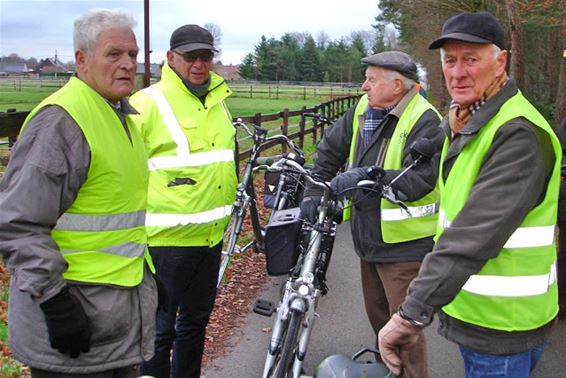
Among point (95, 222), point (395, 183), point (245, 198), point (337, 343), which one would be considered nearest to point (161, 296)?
point (95, 222)

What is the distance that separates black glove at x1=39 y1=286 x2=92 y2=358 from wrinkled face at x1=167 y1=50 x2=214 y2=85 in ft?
5.82

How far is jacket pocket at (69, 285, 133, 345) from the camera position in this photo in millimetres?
2338

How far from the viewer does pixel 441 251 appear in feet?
6.75

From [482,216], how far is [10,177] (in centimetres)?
163

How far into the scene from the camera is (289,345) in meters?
3.47

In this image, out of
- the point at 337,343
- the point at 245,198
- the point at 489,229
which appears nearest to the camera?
the point at 489,229

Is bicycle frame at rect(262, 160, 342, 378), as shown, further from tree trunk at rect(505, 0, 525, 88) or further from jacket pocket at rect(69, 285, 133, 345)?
tree trunk at rect(505, 0, 525, 88)

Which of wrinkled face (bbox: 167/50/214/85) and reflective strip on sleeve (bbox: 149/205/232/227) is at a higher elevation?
wrinkled face (bbox: 167/50/214/85)

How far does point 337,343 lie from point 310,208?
1.55 metres

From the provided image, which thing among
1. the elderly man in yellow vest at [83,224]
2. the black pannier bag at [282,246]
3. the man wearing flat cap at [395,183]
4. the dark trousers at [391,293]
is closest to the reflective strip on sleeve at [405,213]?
the man wearing flat cap at [395,183]

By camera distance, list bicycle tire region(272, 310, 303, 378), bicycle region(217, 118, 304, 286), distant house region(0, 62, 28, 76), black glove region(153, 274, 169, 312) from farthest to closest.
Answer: distant house region(0, 62, 28, 76) < bicycle region(217, 118, 304, 286) < bicycle tire region(272, 310, 303, 378) < black glove region(153, 274, 169, 312)

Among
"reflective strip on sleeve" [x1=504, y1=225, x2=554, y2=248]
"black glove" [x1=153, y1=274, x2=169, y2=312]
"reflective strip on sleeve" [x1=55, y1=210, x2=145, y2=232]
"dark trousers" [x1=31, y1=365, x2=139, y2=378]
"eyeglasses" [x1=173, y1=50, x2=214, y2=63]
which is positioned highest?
"eyeglasses" [x1=173, y1=50, x2=214, y2=63]

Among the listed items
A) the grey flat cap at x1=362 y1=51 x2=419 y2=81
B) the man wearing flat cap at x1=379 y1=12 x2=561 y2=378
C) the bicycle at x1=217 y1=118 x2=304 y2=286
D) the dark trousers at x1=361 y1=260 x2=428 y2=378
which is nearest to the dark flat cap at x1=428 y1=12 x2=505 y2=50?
the man wearing flat cap at x1=379 y1=12 x2=561 y2=378

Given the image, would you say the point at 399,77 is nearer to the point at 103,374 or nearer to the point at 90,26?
the point at 90,26
